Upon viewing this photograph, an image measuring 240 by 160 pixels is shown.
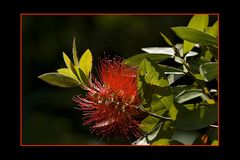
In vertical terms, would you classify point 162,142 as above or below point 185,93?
below

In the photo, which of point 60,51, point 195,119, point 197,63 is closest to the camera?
point 195,119

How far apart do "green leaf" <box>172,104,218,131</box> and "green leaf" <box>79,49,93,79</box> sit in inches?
9.8

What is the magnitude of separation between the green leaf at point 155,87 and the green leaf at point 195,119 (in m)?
0.02

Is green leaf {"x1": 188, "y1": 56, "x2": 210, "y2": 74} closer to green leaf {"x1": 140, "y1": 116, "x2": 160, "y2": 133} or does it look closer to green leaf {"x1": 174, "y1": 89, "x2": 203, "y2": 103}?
green leaf {"x1": 174, "y1": 89, "x2": 203, "y2": 103}

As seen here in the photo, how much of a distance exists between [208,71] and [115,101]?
25cm

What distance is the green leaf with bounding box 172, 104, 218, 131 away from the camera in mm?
1382

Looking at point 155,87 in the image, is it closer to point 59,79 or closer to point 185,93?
point 185,93

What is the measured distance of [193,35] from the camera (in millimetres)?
1410

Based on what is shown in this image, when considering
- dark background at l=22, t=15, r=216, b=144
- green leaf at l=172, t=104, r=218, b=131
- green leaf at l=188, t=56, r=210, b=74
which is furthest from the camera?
dark background at l=22, t=15, r=216, b=144

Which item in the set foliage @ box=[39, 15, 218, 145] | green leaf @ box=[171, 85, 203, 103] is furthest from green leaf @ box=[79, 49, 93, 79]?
green leaf @ box=[171, 85, 203, 103]

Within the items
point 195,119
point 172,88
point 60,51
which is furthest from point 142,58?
point 60,51

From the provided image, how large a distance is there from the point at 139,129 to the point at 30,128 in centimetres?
168

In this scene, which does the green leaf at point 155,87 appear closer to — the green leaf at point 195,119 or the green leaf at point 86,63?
the green leaf at point 195,119

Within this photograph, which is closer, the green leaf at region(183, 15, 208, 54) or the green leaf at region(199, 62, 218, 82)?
the green leaf at region(199, 62, 218, 82)
